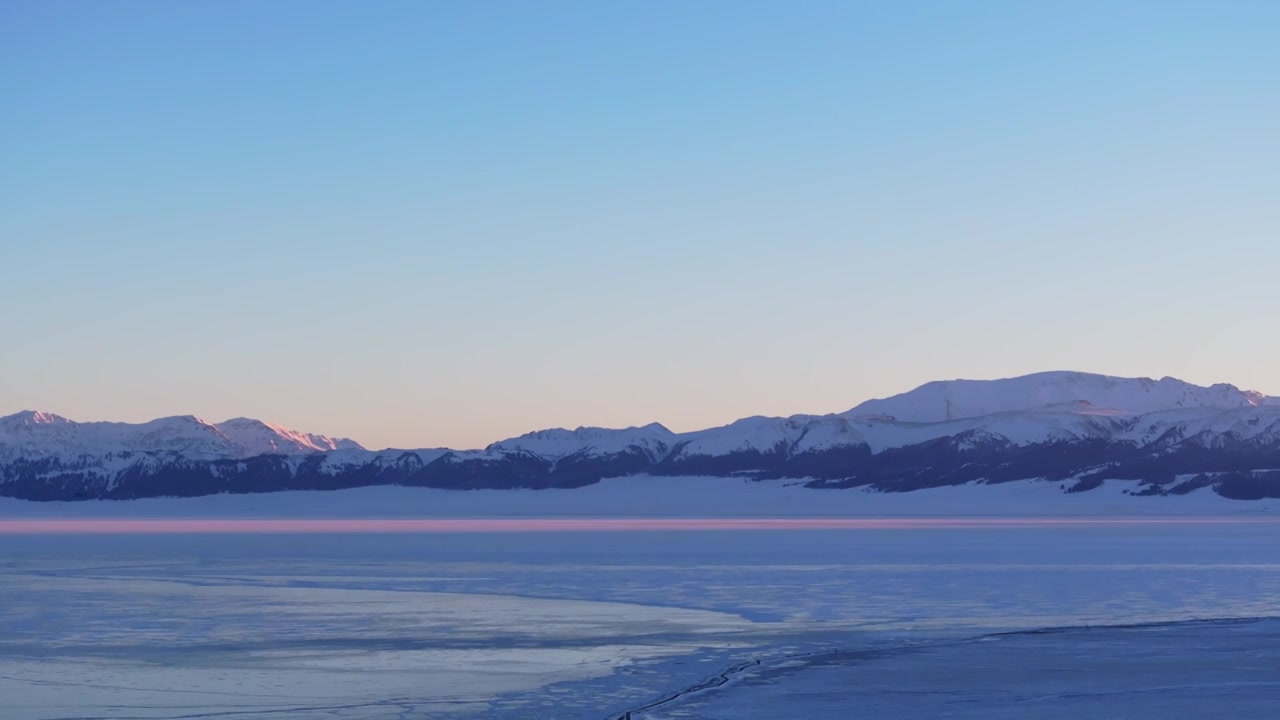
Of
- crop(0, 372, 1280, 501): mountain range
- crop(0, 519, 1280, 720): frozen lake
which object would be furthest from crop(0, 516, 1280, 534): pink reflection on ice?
crop(0, 372, 1280, 501): mountain range

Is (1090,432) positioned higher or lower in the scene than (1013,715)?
higher

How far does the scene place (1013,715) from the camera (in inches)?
534

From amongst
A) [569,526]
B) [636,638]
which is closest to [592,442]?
[569,526]

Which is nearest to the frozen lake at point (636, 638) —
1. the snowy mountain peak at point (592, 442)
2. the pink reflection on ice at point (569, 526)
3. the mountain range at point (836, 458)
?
the pink reflection on ice at point (569, 526)

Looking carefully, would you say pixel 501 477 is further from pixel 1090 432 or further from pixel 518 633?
pixel 518 633

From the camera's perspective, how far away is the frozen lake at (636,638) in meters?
14.3

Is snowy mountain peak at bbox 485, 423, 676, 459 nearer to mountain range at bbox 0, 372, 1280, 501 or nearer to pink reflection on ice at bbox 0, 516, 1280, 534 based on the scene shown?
mountain range at bbox 0, 372, 1280, 501

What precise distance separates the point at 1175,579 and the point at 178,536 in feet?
128

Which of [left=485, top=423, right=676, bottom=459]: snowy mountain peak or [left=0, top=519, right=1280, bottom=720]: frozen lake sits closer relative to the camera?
[left=0, top=519, right=1280, bottom=720]: frozen lake

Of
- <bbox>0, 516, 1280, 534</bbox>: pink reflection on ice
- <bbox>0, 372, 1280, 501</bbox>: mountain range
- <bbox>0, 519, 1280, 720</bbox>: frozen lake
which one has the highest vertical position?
<bbox>0, 372, 1280, 501</bbox>: mountain range

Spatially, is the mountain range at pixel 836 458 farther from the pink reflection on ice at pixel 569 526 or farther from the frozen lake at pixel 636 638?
the frozen lake at pixel 636 638

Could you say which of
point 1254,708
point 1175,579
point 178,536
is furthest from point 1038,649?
point 178,536

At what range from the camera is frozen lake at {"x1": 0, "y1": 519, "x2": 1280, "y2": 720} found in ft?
47.0

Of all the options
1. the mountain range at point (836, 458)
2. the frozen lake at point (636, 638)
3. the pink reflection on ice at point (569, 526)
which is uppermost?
the mountain range at point (836, 458)
